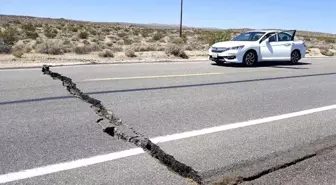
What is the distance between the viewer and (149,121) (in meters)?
6.59

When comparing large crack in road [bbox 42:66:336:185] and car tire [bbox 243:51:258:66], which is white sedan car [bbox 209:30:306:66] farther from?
large crack in road [bbox 42:66:336:185]

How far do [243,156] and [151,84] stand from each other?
5797mm

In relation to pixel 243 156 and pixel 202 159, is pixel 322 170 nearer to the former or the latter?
pixel 243 156

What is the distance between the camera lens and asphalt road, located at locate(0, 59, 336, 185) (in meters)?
4.54

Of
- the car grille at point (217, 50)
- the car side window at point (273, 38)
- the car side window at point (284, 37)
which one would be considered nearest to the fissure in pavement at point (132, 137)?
the car grille at point (217, 50)

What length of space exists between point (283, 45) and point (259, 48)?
1.84 m

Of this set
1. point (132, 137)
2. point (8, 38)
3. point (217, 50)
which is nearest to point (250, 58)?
point (217, 50)

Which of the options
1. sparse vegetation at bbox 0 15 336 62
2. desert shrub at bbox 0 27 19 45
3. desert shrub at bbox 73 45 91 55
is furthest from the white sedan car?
desert shrub at bbox 0 27 19 45

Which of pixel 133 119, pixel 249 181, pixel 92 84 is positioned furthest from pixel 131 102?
pixel 249 181

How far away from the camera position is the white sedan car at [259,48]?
1639cm

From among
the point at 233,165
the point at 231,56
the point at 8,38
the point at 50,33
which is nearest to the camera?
the point at 233,165

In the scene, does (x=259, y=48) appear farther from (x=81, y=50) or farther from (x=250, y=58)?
(x=81, y=50)

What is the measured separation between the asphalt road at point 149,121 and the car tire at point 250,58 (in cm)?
469

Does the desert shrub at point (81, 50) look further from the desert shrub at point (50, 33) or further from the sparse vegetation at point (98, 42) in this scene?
the desert shrub at point (50, 33)
